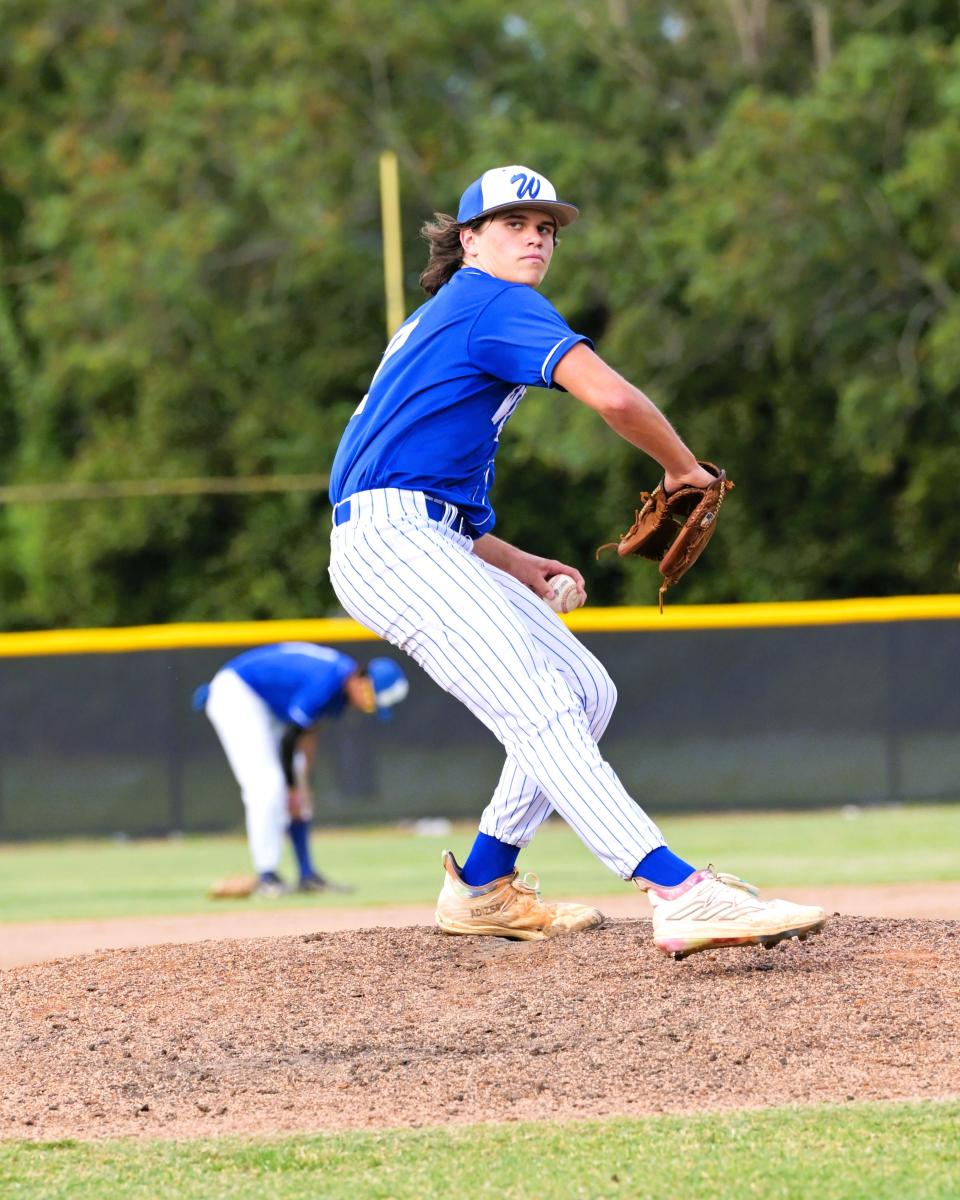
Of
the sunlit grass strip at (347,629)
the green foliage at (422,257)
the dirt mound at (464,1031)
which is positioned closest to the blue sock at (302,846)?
the sunlit grass strip at (347,629)

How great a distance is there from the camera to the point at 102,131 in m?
23.1

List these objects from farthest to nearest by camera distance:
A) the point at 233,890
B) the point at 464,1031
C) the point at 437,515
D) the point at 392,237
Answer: the point at 392,237 → the point at 233,890 → the point at 437,515 → the point at 464,1031

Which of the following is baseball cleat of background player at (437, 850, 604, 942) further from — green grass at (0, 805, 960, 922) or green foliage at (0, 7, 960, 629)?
green foliage at (0, 7, 960, 629)

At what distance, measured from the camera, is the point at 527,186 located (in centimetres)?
403

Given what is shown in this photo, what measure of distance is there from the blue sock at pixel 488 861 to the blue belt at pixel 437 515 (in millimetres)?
792

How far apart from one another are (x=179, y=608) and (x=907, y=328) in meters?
11.2

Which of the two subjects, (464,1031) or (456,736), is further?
(456,736)

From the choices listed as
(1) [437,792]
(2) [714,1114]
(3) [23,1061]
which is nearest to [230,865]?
(1) [437,792]

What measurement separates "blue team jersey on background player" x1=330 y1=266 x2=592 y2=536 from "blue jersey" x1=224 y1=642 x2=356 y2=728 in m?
5.64

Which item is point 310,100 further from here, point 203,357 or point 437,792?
point 437,792

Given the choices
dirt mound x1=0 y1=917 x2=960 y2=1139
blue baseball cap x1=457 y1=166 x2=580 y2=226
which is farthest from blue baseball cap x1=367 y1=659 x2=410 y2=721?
blue baseball cap x1=457 y1=166 x2=580 y2=226

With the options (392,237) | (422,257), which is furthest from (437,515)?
(422,257)

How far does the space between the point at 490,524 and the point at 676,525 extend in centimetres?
45

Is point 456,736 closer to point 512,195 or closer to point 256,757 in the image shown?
point 256,757
